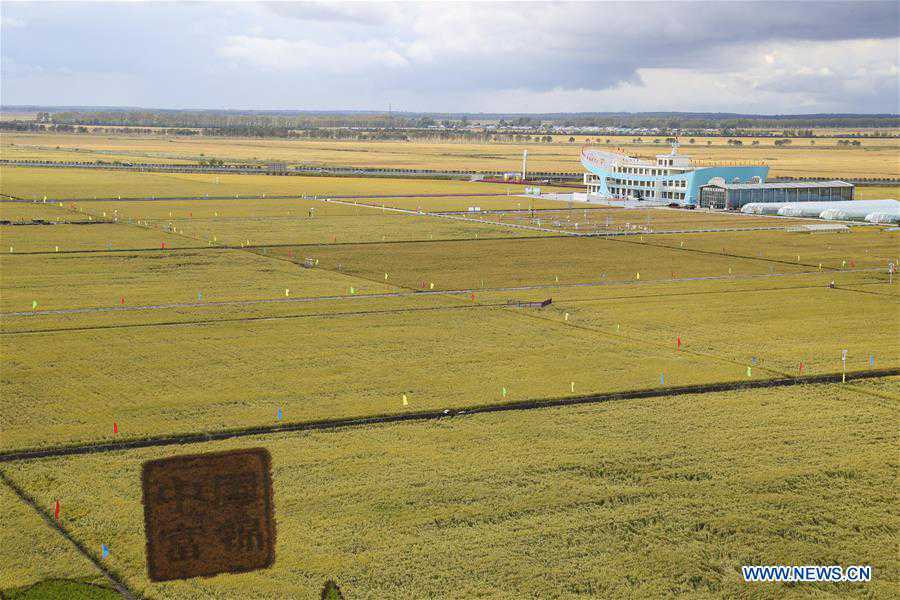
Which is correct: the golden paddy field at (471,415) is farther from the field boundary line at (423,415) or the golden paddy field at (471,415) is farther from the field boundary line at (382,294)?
the field boundary line at (423,415)

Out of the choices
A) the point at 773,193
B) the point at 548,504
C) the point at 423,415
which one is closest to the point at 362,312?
the point at 423,415

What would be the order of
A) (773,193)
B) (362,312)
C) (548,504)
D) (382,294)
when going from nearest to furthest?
(548,504)
(362,312)
(382,294)
(773,193)

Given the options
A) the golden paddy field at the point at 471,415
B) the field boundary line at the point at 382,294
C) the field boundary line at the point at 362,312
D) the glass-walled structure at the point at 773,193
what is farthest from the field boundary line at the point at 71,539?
the glass-walled structure at the point at 773,193

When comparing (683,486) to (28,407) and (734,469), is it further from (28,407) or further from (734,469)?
(28,407)

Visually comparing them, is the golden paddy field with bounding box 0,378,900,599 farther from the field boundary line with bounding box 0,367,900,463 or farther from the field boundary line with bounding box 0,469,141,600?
the field boundary line with bounding box 0,367,900,463

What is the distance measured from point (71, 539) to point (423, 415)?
1332 cm

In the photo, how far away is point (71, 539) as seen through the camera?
24781mm

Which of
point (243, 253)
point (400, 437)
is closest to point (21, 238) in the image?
point (243, 253)

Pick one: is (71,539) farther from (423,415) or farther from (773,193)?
(773,193)

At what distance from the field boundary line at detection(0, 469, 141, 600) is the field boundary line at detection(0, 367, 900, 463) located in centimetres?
226

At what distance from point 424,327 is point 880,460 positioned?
24.3m

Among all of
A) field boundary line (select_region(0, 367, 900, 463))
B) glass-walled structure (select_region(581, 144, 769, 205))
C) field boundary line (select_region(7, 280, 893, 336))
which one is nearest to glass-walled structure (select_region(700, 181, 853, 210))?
glass-walled structure (select_region(581, 144, 769, 205))

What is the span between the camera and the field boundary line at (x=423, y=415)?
30953mm

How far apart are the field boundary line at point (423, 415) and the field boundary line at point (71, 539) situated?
226 centimetres
